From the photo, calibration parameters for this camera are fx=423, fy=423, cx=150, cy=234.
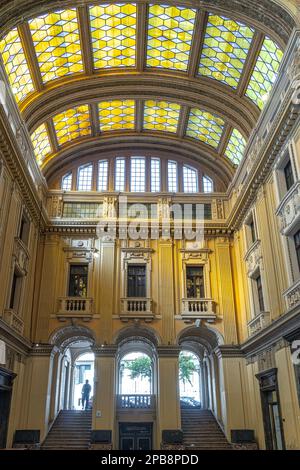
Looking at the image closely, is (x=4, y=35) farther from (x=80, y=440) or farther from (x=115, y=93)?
(x=80, y=440)

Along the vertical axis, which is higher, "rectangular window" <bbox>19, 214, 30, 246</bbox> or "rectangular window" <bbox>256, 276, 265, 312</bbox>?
"rectangular window" <bbox>19, 214, 30, 246</bbox>

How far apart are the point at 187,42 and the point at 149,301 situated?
1104 centimetres

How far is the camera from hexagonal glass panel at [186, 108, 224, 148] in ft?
66.3

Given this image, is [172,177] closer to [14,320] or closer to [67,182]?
[67,182]

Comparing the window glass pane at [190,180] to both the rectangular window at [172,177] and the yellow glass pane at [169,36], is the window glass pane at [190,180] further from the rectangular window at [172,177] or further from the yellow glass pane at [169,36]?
the yellow glass pane at [169,36]

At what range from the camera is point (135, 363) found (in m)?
37.4

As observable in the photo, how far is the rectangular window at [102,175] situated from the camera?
2197 centimetres

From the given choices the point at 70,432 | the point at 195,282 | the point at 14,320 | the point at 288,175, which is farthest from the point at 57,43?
the point at 70,432

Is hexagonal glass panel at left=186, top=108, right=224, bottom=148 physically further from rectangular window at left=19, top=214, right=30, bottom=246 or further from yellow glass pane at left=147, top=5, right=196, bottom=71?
rectangular window at left=19, top=214, right=30, bottom=246

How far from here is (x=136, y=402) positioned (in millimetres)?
19844

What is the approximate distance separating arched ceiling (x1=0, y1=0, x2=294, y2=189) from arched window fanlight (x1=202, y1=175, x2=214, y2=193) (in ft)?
2.26

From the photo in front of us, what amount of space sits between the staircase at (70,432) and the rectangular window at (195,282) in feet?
24.1

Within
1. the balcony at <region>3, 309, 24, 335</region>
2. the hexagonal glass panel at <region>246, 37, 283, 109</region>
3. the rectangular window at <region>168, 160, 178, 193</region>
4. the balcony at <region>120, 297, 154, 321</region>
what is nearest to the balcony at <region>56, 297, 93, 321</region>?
the balcony at <region>120, 297, 154, 321</region>

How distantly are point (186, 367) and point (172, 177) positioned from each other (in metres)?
21.2
